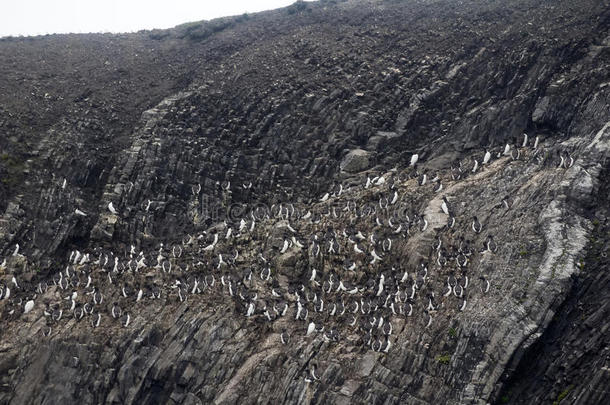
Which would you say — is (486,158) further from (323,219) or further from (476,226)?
(323,219)

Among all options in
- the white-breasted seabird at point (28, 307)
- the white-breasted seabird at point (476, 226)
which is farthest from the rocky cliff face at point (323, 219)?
the white-breasted seabird at point (476, 226)

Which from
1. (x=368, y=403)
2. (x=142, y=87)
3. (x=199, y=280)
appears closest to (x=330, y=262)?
(x=199, y=280)

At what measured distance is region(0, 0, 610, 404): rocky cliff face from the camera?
28859 mm

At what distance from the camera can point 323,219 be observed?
139 feet

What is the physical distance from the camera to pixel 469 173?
42.4 metres

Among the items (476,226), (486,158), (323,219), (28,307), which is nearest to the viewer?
(476,226)

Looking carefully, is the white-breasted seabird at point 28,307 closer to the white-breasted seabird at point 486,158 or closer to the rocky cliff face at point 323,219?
the rocky cliff face at point 323,219

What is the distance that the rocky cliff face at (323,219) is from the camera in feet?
94.7

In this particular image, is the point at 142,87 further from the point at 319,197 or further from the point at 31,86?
the point at 319,197

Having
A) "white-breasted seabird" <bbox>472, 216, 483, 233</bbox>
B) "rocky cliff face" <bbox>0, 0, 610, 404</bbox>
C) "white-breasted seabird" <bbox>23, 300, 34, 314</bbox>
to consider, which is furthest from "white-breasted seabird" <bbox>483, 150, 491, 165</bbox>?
"white-breasted seabird" <bbox>23, 300, 34, 314</bbox>

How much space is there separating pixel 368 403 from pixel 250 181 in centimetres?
2663

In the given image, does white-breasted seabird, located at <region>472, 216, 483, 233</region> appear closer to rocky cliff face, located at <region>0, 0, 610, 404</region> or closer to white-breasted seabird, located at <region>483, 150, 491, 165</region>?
rocky cliff face, located at <region>0, 0, 610, 404</region>

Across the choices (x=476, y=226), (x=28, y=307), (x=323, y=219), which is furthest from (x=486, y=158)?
(x=28, y=307)

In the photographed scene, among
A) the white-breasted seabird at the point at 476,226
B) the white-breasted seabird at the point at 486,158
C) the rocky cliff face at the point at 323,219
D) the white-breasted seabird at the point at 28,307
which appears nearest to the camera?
the rocky cliff face at the point at 323,219
